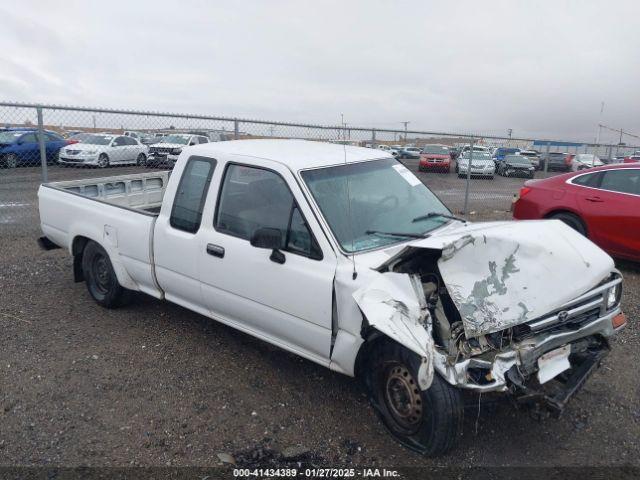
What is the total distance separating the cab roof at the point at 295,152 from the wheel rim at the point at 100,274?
5.65 feet

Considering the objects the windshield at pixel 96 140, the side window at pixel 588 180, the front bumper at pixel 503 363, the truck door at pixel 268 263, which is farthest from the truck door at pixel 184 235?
the windshield at pixel 96 140

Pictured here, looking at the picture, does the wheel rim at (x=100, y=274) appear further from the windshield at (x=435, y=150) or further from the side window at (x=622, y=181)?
the windshield at (x=435, y=150)

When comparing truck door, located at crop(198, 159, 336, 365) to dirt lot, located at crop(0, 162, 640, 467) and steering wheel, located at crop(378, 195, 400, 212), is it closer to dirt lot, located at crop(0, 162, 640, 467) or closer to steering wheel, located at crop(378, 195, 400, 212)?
dirt lot, located at crop(0, 162, 640, 467)

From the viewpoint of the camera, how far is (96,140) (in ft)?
69.2

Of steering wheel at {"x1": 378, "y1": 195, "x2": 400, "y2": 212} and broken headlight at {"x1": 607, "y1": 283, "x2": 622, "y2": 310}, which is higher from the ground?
steering wheel at {"x1": 378, "y1": 195, "x2": 400, "y2": 212}

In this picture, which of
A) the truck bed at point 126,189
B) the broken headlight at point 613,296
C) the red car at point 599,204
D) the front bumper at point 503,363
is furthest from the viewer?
the red car at point 599,204

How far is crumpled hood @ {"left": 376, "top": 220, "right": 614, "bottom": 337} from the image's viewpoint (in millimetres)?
2906

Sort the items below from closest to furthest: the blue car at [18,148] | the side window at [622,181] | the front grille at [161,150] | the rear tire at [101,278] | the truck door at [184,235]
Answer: the truck door at [184,235], the rear tire at [101,278], the side window at [622,181], the blue car at [18,148], the front grille at [161,150]

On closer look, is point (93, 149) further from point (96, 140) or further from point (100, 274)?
point (100, 274)

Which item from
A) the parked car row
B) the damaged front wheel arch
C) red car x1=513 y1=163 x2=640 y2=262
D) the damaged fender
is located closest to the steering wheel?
the damaged fender

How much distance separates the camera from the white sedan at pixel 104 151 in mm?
19875

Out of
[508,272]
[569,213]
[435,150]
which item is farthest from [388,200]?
[435,150]

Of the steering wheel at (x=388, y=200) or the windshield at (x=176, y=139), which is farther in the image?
the windshield at (x=176, y=139)

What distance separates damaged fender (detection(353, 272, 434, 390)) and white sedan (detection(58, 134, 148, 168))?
19.1m
